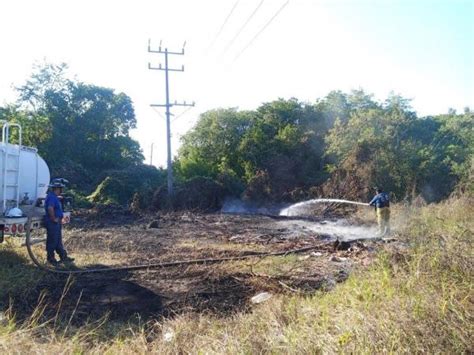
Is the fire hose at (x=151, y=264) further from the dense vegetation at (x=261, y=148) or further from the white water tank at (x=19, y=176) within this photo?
the dense vegetation at (x=261, y=148)

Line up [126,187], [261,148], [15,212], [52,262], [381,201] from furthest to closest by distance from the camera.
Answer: [261,148]
[126,187]
[381,201]
[52,262]
[15,212]

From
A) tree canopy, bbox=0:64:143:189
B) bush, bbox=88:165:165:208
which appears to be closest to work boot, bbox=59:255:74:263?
bush, bbox=88:165:165:208

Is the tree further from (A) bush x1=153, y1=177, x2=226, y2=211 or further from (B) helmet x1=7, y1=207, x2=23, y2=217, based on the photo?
(B) helmet x1=7, y1=207, x2=23, y2=217

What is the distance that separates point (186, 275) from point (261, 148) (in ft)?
76.7

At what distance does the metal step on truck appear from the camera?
7441mm

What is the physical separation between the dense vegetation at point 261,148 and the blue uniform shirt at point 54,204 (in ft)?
46.8

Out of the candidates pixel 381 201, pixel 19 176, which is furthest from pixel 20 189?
pixel 381 201

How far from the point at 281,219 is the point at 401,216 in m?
6.56

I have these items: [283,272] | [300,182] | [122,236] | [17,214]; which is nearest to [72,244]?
[122,236]

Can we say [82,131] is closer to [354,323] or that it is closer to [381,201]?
[381,201]

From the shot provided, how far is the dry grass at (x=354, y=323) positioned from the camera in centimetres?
334

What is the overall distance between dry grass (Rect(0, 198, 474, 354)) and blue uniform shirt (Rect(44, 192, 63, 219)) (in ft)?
10.9

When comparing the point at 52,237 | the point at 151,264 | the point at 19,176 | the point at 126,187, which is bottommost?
the point at 151,264

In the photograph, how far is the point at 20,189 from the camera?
8305 mm
